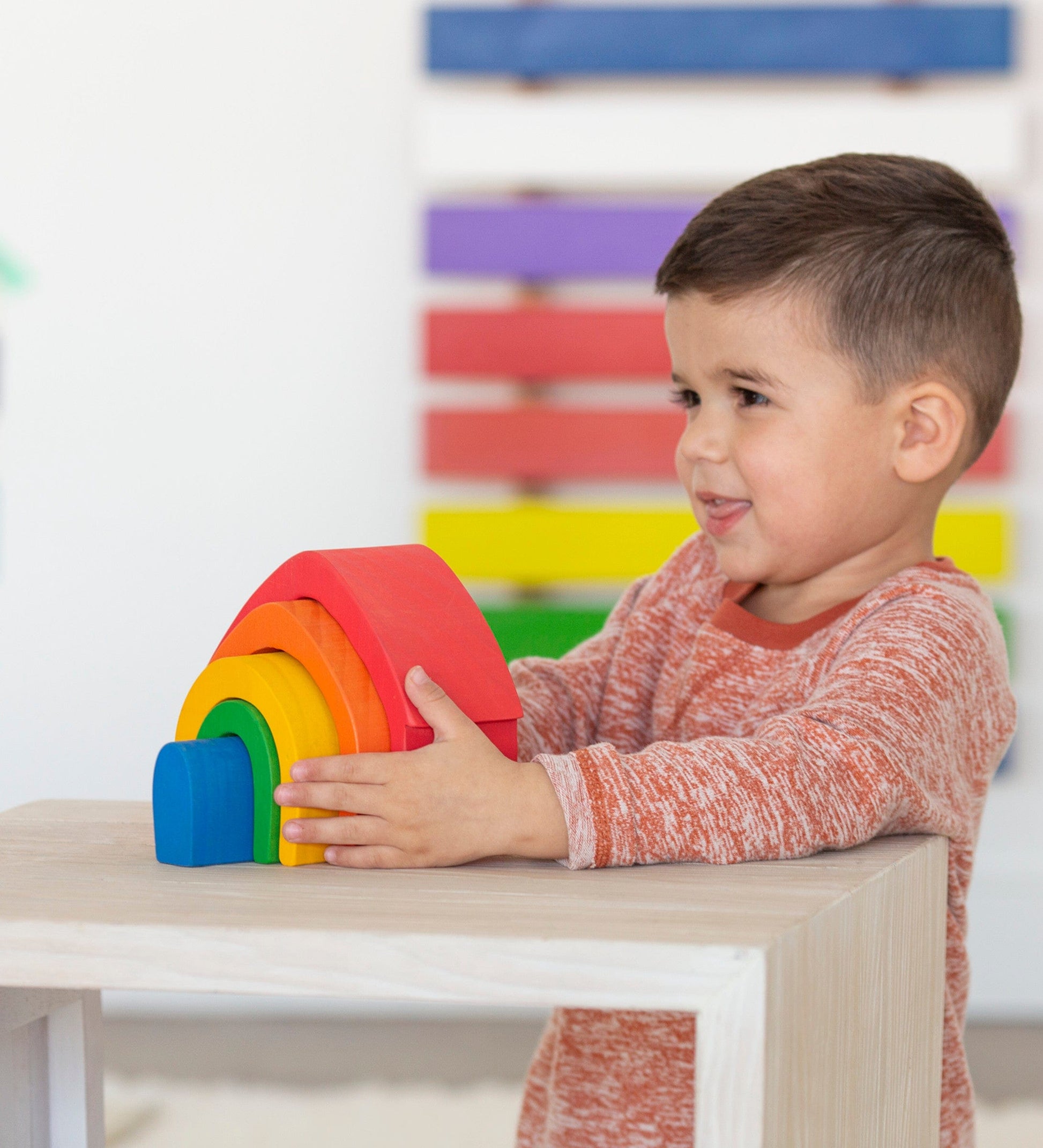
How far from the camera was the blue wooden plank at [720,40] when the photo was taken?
193 centimetres

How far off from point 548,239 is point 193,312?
1.74 ft

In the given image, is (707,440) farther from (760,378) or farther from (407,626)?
(407,626)

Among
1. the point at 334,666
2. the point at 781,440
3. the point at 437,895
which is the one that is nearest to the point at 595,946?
the point at 437,895

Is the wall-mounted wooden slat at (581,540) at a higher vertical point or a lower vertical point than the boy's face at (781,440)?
lower

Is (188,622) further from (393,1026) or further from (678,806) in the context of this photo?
(678,806)

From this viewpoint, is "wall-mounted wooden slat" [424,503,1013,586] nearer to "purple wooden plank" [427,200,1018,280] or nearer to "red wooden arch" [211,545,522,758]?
"purple wooden plank" [427,200,1018,280]

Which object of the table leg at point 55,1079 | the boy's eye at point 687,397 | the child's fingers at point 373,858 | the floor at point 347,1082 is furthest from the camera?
the floor at point 347,1082

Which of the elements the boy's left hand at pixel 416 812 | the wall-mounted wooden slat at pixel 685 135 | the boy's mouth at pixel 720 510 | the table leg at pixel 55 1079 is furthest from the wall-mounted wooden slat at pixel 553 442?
the boy's left hand at pixel 416 812

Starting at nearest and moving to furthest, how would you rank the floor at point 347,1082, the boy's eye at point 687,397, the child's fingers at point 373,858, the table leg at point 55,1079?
the child's fingers at point 373,858
the table leg at point 55,1079
the boy's eye at point 687,397
the floor at point 347,1082

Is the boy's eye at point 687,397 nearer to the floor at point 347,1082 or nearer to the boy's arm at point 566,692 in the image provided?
the boy's arm at point 566,692

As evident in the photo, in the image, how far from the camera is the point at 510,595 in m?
2.01

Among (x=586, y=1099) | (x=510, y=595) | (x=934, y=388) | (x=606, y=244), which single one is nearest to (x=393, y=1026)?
(x=510, y=595)

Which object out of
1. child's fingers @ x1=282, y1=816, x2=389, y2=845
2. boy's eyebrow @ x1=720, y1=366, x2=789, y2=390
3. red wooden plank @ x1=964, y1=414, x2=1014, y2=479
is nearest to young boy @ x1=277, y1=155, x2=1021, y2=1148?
boy's eyebrow @ x1=720, y1=366, x2=789, y2=390

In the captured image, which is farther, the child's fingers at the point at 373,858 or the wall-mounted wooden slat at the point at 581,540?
the wall-mounted wooden slat at the point at 581,540
